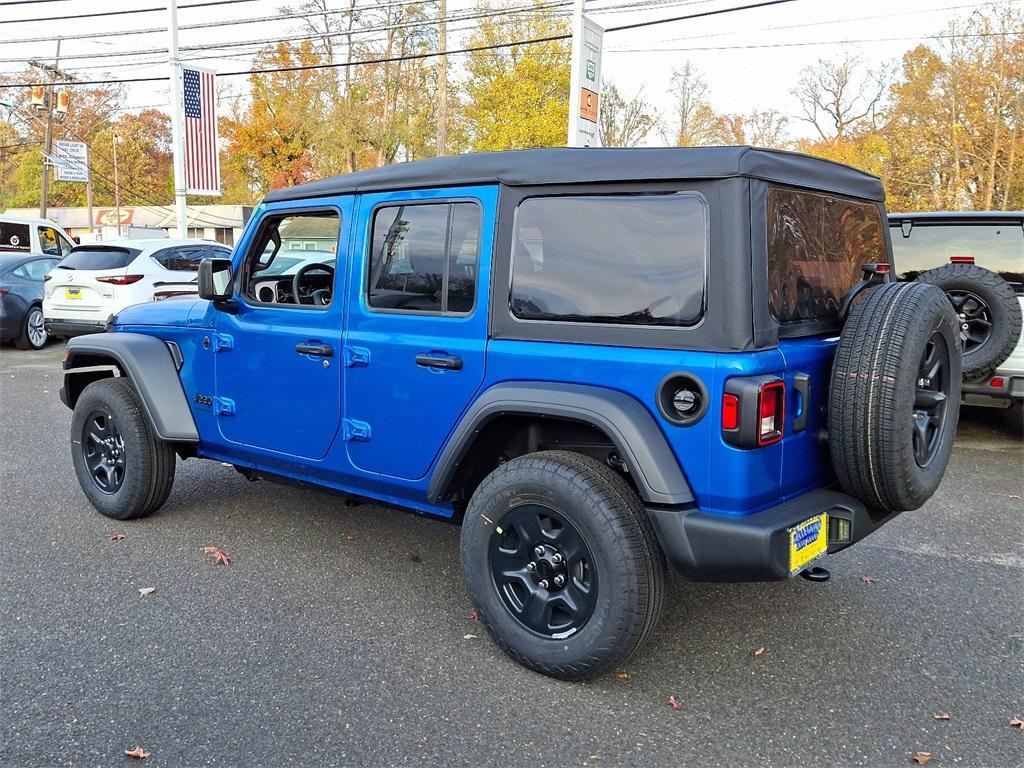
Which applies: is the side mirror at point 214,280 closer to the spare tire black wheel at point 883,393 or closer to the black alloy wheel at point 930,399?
the spare tire black wheel at point 883,393

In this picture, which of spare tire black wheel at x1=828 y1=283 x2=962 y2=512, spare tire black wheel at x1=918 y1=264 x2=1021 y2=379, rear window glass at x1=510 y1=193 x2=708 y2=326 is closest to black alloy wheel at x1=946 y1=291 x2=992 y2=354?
spare tire black wheel at x1=918 y1=264 x2=1021 y2=379

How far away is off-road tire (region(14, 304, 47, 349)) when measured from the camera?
12523 mm

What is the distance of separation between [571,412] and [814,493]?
3.18 ft

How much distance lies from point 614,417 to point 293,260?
213 cm

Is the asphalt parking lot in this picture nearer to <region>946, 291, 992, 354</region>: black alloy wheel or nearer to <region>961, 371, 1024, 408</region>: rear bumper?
<region>946, 291, 992, 354</region>: black alloy wheel

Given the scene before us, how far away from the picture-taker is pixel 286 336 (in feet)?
12.9

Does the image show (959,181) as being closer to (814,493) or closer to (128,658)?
(814,493)

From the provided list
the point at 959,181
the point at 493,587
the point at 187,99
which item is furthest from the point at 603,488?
the point at 959,181

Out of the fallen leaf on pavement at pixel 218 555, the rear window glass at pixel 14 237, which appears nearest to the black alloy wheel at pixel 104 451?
the fallen leaf on pavement at pixel 218 555

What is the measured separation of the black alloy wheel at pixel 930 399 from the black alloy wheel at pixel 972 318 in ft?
9.51

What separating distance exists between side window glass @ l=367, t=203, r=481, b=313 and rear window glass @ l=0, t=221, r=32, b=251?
47.3 ft

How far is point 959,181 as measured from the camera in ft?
75.7

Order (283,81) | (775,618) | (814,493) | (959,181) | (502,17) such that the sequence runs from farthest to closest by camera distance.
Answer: (283,81) → (502,17) → (959,181) → (775,618) → (814,493)

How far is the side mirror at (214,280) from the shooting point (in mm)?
4148
